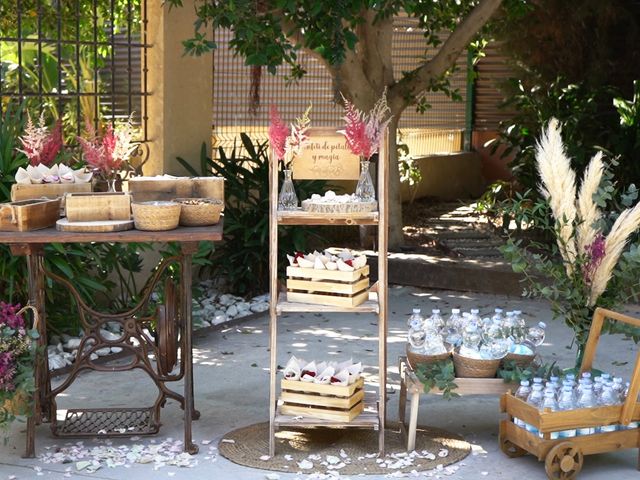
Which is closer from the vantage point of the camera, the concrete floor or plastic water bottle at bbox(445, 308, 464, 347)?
the concrete floor

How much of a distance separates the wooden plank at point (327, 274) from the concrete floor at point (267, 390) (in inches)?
34.4

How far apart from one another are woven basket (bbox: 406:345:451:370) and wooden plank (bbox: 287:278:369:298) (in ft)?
1.29

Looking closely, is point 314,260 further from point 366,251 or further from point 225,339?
point 366,251

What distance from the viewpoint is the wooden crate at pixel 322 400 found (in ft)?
16.1

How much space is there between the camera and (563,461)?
454 cm

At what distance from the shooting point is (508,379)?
489cm

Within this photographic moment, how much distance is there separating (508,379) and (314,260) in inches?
40.1

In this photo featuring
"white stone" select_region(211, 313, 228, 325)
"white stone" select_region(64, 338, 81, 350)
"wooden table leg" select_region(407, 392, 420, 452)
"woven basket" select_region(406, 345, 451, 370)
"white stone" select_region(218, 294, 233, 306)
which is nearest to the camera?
"wooden table leg" select_region(407, 392, 420, 452)

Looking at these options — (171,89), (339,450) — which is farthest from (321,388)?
(171,89)

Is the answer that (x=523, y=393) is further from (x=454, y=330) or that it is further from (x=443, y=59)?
(x=443, y=59)

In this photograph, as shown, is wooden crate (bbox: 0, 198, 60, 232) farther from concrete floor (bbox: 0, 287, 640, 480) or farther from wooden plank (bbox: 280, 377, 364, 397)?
wooden plank (bbox: 280, 377, 364, 397)

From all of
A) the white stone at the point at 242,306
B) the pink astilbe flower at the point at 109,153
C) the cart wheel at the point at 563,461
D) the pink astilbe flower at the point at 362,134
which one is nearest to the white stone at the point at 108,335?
the white stone at the point at 242,306

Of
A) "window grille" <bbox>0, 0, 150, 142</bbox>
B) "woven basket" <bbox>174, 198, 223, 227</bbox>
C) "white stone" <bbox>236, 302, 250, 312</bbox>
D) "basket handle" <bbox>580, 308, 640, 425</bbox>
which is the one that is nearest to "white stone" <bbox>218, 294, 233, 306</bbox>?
"white stone" <bbox>236, 302, 250, 312</bbox>

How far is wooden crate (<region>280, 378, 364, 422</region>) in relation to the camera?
16.1 feet
